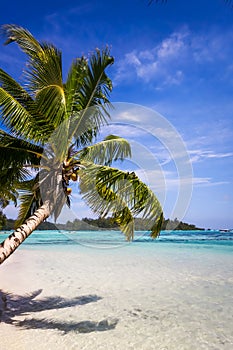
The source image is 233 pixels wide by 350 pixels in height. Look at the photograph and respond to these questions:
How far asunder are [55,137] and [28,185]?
1984mm

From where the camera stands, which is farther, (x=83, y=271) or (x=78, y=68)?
(x=83, y=271)

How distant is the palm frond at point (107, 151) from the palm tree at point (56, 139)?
0.17 meters

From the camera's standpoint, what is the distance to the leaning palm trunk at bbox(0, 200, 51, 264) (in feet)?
15.2

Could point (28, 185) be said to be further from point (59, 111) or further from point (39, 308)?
point (39, 308)

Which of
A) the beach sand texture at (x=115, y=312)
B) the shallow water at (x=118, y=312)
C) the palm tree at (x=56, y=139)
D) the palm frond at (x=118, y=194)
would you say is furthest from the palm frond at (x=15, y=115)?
the beach sand texture at (x=115, y=312)

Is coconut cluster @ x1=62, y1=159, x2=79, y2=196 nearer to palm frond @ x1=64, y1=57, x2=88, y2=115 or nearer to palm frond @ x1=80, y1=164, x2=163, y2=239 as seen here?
palm frond @ x1=80, y1=164, x2=163, y2=239

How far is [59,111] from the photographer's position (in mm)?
5562

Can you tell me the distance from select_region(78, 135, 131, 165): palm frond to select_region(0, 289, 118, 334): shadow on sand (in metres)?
3.33

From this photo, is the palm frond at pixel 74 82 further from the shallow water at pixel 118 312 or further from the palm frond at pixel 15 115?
the shallow water at pixel 118 312

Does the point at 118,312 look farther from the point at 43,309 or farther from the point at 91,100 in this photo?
the point at 91,100

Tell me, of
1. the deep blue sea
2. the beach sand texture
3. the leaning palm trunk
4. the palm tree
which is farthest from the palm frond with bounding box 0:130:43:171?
A: the beach sand texture

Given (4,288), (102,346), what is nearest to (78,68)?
(102,346)

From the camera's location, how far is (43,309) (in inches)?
277

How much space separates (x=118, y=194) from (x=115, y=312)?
130 inches
